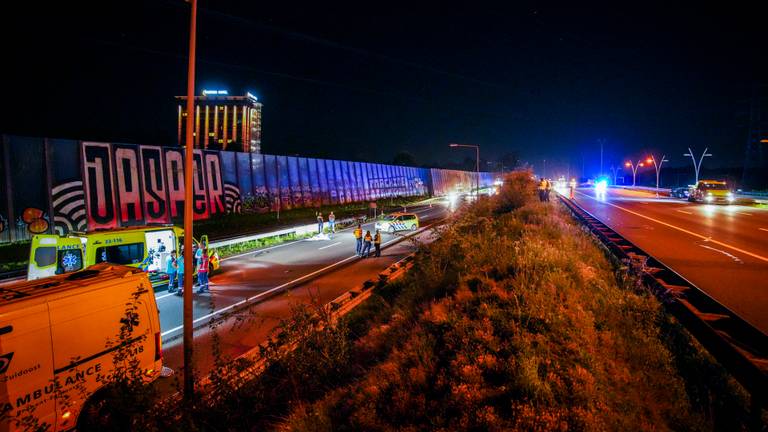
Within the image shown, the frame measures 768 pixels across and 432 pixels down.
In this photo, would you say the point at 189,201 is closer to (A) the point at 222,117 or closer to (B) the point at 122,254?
(B) the point at 122,254

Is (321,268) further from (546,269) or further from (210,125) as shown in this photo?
(210,125)

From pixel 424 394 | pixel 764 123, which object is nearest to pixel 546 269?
pixel 424 394

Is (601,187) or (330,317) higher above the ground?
(601,187)

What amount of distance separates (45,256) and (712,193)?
1749 inches

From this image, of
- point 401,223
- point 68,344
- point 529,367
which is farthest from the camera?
point 401,223

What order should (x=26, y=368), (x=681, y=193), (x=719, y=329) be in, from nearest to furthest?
(x=26, y=368) → (x=719, y=329) → (x=681, y=193)

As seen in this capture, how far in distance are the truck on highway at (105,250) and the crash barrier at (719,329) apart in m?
13.4

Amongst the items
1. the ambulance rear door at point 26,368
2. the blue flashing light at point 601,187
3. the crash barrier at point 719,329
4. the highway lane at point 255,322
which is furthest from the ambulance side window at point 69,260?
the blue flashing light at point 601,187

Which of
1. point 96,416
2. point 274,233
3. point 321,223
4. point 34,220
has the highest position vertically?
Answer: point 34,220

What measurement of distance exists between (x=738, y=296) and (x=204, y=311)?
13359 millimetres

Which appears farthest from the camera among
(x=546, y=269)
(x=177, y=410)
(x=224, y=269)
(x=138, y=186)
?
(x=138, y=186)

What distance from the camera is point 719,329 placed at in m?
5.46

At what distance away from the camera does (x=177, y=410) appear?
4551 mm

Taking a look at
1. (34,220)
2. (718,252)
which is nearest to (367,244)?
(718,252)
